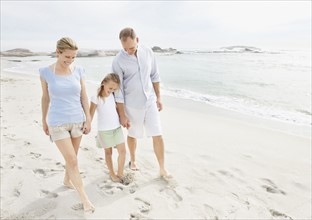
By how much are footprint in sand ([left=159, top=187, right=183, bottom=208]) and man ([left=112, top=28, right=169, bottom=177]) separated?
1.00 ft

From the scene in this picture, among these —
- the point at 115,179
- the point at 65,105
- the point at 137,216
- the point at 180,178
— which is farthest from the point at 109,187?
the point at 65,105

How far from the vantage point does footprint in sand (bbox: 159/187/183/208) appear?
3.27 m

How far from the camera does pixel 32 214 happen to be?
9.80 feet

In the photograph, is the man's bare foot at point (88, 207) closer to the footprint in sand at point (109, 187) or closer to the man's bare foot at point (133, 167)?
the footprint in sand at point (109, 187)

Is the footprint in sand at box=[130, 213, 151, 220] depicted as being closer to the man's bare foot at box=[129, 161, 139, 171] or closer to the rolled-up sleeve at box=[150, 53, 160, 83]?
the man's bare foot at box=[129, 161, 139, 171]

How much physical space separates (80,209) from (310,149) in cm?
423

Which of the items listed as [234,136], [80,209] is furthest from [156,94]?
[234,136]

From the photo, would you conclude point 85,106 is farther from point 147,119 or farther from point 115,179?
point 115,179

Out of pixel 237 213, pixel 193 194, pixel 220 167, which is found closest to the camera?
pixel 237 213

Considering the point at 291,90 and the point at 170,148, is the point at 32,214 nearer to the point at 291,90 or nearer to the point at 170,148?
the point at 170,148

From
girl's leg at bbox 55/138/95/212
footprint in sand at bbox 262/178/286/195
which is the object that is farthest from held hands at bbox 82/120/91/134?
footprint in sand at bbox 262/178/286/195

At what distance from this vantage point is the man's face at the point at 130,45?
332 cm

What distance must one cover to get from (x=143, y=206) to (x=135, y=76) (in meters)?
1.50

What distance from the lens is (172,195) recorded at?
11.3ft
